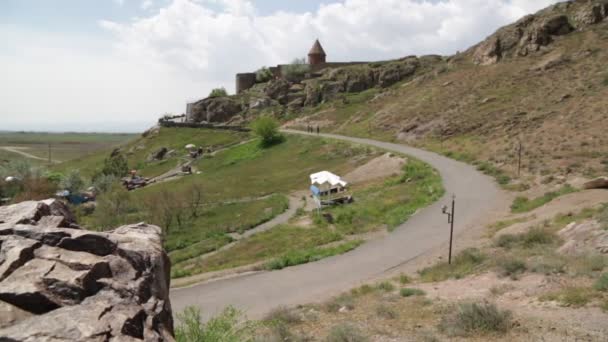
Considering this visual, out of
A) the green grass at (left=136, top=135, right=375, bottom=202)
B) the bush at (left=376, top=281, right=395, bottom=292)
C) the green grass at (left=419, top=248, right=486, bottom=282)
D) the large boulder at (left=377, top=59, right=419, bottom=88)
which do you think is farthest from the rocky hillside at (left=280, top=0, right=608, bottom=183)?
the bush at (left=376, top=281, right=395, bottom=292)

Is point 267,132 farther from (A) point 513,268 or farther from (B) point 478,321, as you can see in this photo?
(B) point 478,321

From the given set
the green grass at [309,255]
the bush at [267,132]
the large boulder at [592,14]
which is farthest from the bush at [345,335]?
the large boulder at [592,14]

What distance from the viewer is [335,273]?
56.6ft

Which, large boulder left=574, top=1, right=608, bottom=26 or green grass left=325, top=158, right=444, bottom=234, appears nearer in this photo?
green grass left=325, top=158, right=444, bottom=234

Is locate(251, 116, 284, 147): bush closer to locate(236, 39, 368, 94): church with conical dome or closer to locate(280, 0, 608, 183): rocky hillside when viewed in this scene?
locate(280, 0, 608, 183): rocky hillside

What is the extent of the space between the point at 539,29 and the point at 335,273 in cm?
5616

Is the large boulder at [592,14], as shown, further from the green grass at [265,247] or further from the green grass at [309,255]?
the green grass at [309,255]

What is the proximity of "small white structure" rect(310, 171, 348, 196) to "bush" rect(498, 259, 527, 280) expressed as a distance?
18.5m

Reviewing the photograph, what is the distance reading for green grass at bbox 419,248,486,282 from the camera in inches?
559

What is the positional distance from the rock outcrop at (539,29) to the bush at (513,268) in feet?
Result: 180

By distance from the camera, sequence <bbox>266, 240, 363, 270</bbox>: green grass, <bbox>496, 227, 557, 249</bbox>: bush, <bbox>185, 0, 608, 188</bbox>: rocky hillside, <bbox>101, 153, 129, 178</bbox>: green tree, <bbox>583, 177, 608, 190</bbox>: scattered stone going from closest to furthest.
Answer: <bbox>496, 227, 557, 249</bbox>: bush
<bbox>266, 240, 363, 270</bbox>: green grass
<bbox>583, 177, 608, 190</bbox>: scattered stone
<bbox>185, 0, 608, 188</bbox>: rocky hillside
<bbox>101, 153, 129, 178</bbox>: green tree

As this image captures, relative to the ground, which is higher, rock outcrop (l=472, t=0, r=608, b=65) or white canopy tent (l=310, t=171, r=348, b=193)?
rock outcrop (l=472, t=0, r=608, b=65)

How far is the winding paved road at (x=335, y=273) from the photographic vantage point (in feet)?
Result: 48.8

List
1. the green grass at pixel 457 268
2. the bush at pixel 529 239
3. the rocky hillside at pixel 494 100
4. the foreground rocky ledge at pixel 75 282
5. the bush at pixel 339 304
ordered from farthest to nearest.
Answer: the rocky hillside at pixel 494 100 → the bush at pixel 529 239 → the green grass at pixel 457 268 → the bush at pixel 339 304 → the foreground rocky ledge at pixel 75 282
